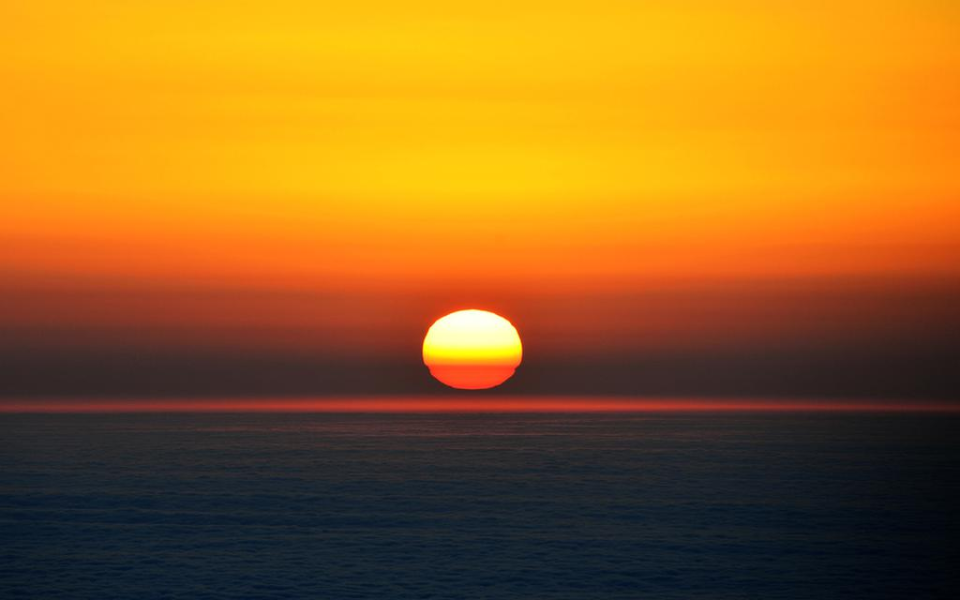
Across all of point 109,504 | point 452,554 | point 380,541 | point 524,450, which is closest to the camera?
point 452,554

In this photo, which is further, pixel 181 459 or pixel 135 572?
pixel 181 459

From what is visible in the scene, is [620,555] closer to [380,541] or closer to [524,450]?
[380,541]

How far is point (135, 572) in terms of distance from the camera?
215ft

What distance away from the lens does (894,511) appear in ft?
313

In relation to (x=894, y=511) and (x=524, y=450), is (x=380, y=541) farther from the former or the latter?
(x=524, y=450)

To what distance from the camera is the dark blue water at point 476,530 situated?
6275 centimetres

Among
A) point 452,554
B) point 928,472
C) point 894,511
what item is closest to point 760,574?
point 452,554

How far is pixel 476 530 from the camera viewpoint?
271 feet

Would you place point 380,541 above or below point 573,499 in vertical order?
below

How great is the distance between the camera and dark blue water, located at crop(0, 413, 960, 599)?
62750 mm

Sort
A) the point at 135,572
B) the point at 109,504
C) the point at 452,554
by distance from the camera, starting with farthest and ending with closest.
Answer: the point at 109,504 < the point at 452,554 < the point at 135,572

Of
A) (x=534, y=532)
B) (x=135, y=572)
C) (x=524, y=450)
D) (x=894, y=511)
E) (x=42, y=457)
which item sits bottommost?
(x=135, y=572)

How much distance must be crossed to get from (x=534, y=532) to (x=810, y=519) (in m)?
25.6

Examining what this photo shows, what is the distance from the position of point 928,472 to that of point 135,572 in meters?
105
